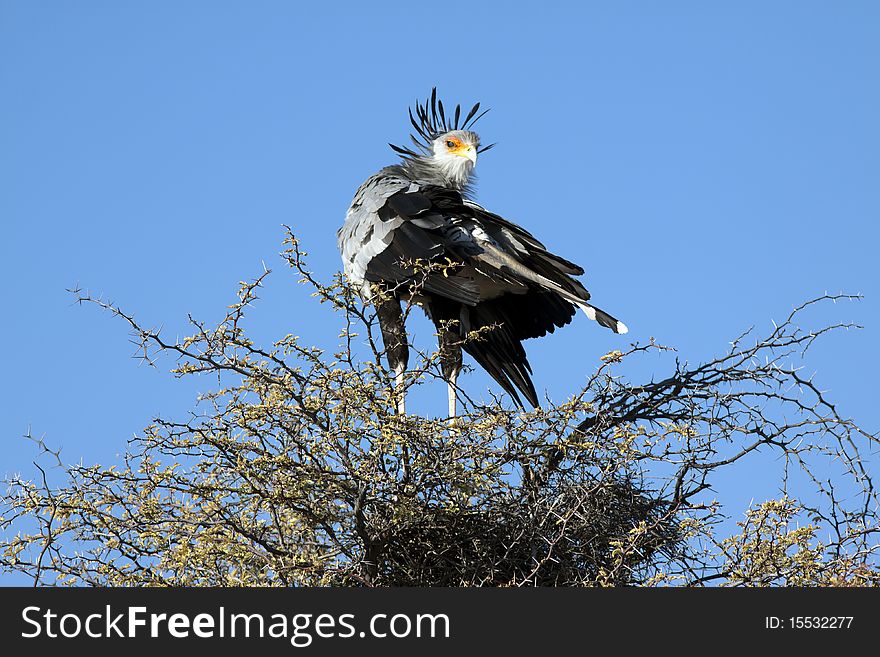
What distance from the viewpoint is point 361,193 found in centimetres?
771

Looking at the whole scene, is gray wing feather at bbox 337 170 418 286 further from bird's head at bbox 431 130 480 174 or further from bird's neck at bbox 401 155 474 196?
bird's head at bbox 431 130 480 174

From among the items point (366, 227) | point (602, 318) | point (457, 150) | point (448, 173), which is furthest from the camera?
point (457, 150)

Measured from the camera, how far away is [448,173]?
822 centimetres

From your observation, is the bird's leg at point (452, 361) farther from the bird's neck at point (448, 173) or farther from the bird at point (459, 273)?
the bird's neck at point (448, 173)

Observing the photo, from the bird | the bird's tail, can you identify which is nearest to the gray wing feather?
the bird

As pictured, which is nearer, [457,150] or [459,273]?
[459,273]

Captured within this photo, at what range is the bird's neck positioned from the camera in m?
8.20

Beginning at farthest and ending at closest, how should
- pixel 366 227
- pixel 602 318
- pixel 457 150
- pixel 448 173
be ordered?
pixel 457 150, pixel 448 173, pixel 366 227, pixel 602 318

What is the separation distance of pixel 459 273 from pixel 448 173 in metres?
1.43

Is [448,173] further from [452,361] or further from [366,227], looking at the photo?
[452,361]

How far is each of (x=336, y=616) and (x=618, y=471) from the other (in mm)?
1675

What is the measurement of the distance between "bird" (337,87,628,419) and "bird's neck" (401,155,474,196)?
1.30 feet

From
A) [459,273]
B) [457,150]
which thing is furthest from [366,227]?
[457,150]

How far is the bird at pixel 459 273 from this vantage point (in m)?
6.79
